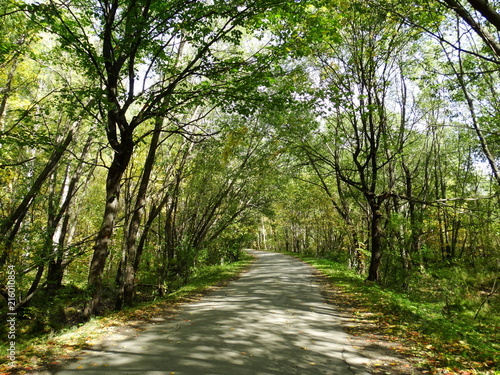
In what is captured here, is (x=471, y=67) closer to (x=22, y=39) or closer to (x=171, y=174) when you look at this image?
(x=171, y=174)

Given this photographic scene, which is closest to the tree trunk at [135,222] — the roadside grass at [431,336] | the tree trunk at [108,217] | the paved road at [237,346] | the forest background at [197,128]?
the forest background at [197,128]

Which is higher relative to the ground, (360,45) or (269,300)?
(360,45)

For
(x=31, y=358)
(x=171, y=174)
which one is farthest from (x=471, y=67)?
(x=31, y=358)

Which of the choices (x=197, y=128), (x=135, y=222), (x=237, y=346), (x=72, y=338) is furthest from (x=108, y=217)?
(x=197, y=128)

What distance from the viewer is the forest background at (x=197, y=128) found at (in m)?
6.65

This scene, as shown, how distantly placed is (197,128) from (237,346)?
10.2m

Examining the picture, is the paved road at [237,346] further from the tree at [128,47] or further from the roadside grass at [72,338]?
the tree at [128,47]

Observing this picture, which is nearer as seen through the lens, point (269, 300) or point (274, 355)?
point (274, 355)

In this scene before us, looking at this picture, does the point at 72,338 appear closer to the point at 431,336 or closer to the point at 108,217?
the point at 108,217

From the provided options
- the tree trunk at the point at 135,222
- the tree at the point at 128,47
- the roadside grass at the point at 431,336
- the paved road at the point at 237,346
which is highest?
the tree at the point at 128,47

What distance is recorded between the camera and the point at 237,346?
5.14 metres

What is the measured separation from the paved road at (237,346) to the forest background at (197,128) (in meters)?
2.36

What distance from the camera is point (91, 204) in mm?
20734

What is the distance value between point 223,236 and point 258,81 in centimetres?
1802
